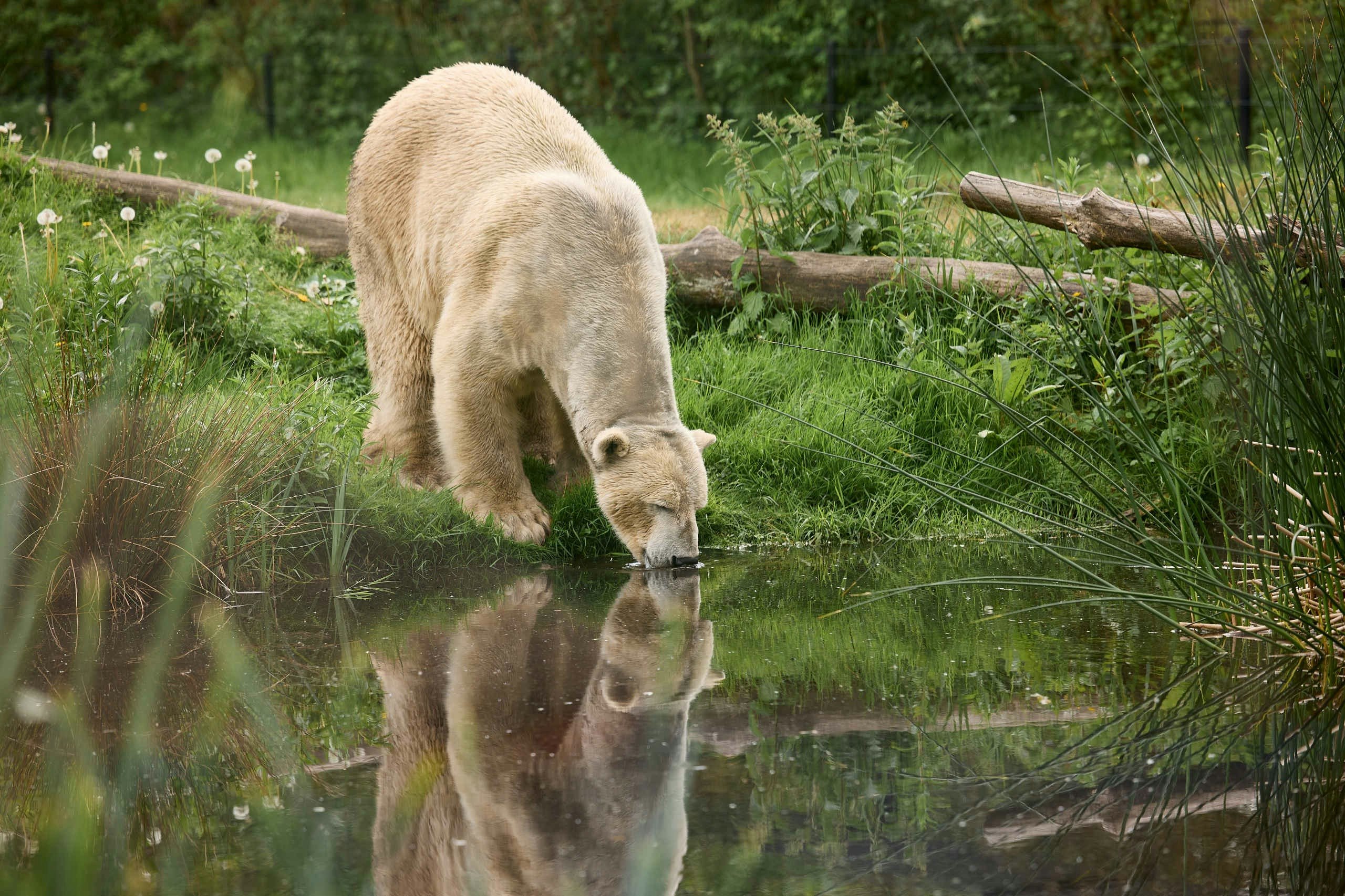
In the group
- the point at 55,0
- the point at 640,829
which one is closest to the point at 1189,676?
the point at 640,829

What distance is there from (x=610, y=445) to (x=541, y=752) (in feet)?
6.95

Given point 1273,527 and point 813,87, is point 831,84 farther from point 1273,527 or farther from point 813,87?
point 1273,527

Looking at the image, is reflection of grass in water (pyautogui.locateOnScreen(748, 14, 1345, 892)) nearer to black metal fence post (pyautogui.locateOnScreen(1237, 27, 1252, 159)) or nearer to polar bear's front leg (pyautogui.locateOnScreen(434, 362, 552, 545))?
polar bear's front leg (pyautogui.locateOnScreen(434, 362, 552, 545))

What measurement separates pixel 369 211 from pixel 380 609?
2.49 metres

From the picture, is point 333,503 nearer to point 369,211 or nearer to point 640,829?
point 369,211

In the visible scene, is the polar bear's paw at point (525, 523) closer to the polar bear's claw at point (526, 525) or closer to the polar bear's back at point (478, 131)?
the polar bear's claw at point (526, 525)

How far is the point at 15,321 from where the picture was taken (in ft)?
21.7

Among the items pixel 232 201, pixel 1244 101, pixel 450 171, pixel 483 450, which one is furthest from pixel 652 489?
pixel 1244 101

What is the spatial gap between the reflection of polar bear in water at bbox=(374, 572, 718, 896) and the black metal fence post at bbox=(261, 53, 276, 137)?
14.6 m

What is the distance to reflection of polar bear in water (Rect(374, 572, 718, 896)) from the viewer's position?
9.59ft

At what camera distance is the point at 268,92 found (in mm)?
17984

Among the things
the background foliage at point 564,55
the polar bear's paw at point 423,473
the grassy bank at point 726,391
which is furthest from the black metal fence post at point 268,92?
the polar bear's paw at point 423,473

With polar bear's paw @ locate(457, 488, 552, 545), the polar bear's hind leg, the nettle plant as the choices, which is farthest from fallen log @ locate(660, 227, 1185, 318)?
polar bear's paw @ locate(457, 488, 552, 545)

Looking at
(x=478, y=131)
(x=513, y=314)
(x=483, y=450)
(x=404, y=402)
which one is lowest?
(x=404, y=402)
